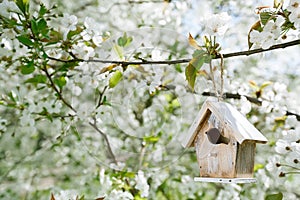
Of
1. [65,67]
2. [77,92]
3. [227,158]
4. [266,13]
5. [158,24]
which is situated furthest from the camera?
[158,24]

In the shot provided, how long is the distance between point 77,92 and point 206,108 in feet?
2.14

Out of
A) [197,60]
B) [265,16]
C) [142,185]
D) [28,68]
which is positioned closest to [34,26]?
[28,68]

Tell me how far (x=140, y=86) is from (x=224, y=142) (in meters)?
Answer: 0.43

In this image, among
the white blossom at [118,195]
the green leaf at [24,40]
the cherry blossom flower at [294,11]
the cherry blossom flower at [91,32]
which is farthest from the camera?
the white blossom at [118,195]

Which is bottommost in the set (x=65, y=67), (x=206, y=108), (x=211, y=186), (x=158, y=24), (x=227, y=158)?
(x=211, y=186)

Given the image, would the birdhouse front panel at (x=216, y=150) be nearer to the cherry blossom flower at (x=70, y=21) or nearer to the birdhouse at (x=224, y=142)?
the birdhouse at (x=224, y=142)

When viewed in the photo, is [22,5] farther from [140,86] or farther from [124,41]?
[140,86]

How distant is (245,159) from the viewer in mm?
1307

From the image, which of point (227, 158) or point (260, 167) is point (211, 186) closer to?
point (260, 167)

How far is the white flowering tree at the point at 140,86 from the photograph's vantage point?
1431 millimetres

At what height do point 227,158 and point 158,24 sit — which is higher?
point 158,24

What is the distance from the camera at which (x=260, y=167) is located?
2.40m

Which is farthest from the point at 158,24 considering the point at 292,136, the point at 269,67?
the point at 292,136

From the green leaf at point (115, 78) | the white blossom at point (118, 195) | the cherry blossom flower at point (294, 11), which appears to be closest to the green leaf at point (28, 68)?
the green leaf at point (115, 78)
